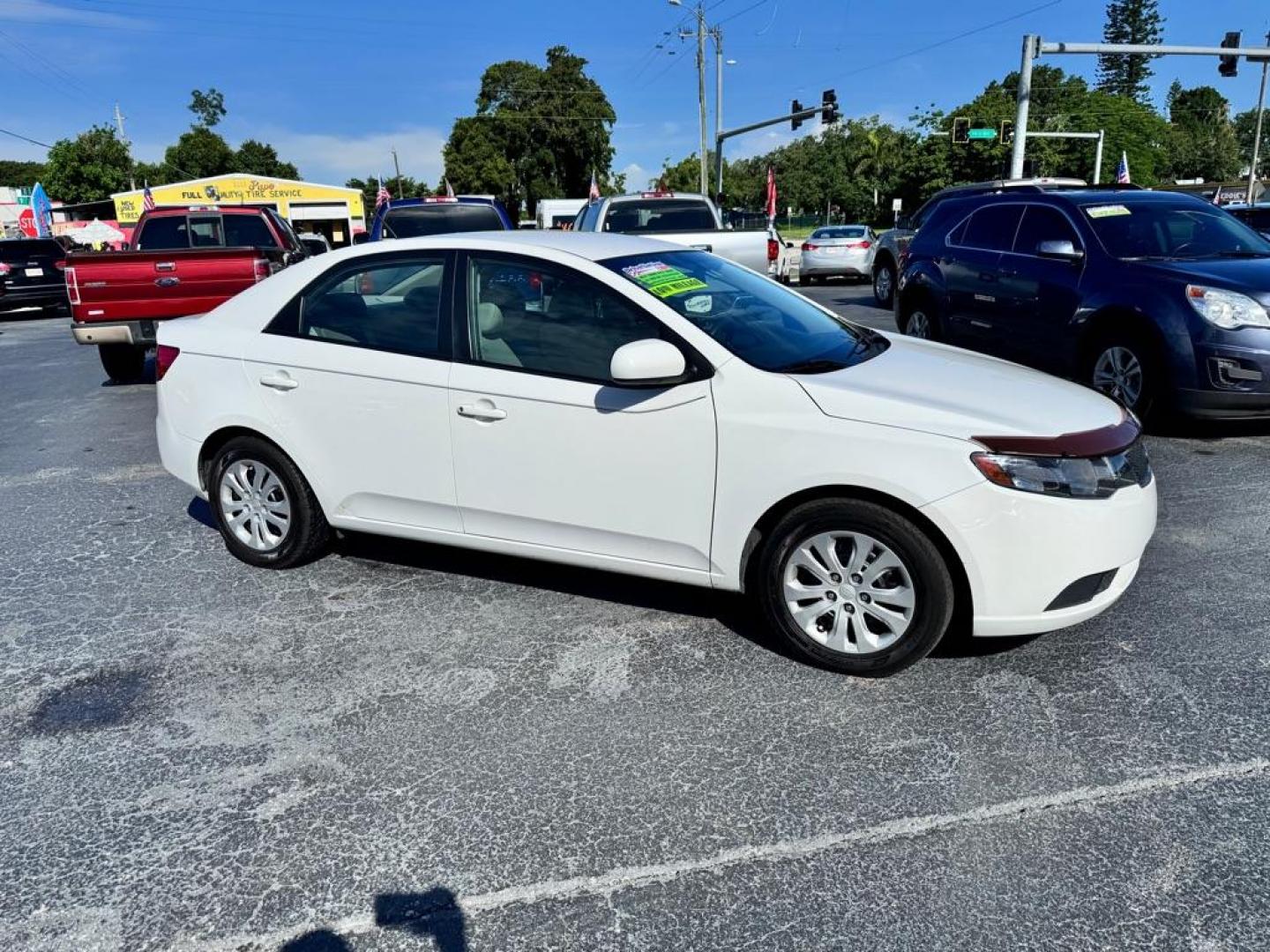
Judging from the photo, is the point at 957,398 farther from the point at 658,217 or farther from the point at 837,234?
the point at 837,234

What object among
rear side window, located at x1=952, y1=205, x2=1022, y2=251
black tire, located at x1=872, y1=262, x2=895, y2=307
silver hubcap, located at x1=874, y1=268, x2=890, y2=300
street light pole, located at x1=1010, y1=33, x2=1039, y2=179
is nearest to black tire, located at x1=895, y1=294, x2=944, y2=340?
rear side window, located at x1=952, y1=205, x2=1022, y2=251

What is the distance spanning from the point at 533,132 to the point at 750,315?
74134 millimetres

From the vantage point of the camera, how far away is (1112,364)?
Answer: 6.87m

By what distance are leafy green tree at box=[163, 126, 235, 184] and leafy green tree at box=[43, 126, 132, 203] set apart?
9556mm

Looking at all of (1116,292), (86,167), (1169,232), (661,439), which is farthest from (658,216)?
(86,167)

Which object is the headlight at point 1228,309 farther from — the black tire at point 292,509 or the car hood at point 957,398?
the black tire at point 292,509

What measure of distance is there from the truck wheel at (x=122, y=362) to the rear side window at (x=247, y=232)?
2195 mm

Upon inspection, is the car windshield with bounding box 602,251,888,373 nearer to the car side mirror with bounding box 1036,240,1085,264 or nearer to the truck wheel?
the car side mirror with bounding box 1036,240,1085,264

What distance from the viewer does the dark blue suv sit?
616 centimetres

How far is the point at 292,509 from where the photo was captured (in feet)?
14.9

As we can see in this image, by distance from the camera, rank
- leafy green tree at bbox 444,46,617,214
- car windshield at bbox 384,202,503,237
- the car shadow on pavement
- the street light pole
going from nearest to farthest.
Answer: the car shadow on pavement → car windshield at bbox 384,202,503,237 → the street light pole → leafy green tree at bbox 444,46,617,214

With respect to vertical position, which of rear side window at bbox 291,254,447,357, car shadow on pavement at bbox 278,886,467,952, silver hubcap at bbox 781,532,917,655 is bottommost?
car shadow on pavement at bbox 278,886,467,952

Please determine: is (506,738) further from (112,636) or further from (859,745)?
(112,636)

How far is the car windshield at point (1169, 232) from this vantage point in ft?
22.9
